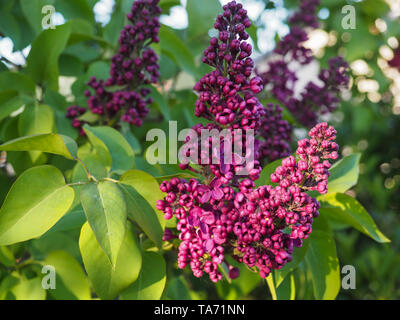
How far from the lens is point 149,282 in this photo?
39.8 inches

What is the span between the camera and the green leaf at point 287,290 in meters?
1.08

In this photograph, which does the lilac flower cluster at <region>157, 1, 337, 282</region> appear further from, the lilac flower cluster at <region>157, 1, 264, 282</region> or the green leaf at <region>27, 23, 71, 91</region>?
the green leaf at <region>27, 23, 71, 91</region>

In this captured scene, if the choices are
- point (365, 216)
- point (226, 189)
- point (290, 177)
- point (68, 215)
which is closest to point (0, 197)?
point (68, 215)

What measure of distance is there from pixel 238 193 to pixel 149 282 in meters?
0.36

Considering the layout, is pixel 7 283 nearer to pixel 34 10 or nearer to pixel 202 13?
pixel 34 10

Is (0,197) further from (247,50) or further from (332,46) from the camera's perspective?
(332,46)

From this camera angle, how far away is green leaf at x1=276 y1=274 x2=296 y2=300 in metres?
1.08

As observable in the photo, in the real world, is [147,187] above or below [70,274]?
above

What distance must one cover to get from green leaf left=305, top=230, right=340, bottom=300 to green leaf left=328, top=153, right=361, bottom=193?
0.14m

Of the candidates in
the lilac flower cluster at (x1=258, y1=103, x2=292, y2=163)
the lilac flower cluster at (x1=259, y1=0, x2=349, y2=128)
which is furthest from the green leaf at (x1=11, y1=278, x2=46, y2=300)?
the lilac flower cluster at (x1=259, y1=0, x2=349, y2=128)

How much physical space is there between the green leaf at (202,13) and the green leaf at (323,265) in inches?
33.3

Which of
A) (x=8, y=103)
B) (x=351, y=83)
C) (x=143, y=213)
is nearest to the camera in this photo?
(x=143, y=213)

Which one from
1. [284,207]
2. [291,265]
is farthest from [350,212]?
[284,207]
